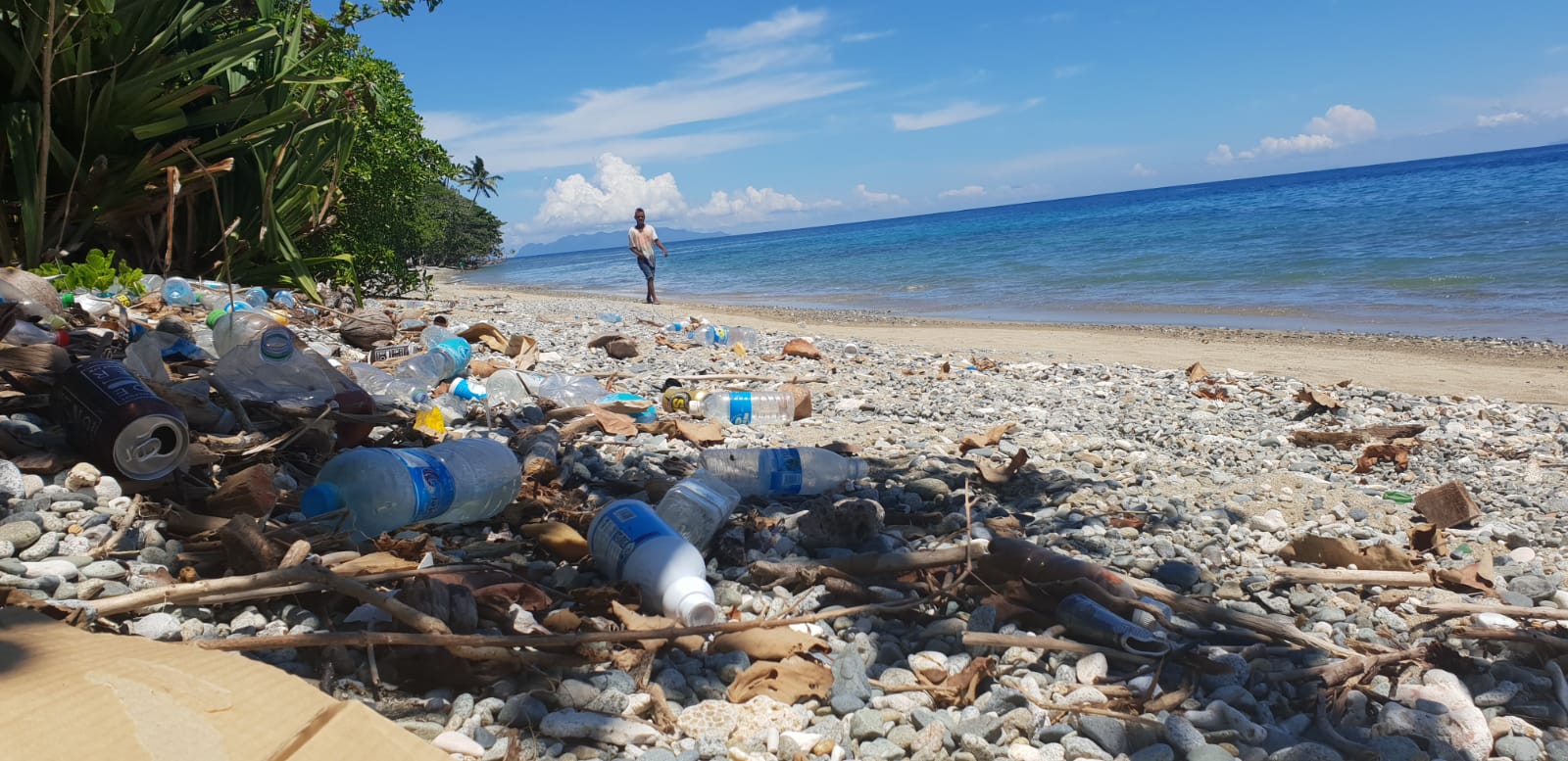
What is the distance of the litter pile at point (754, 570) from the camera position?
6.18 ft

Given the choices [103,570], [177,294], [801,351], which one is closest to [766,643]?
[103,570]

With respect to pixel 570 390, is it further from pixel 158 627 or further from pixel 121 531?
pixel 158 627

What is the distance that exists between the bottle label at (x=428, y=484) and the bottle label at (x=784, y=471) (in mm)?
1154

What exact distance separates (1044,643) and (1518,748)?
3.09ft

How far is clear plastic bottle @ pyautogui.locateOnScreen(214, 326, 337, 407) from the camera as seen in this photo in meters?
3.35

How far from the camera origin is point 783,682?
79.2 inches

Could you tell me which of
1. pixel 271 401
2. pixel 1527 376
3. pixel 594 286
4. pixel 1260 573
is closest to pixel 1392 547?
pixel 1260 573

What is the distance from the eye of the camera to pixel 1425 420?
530 cm

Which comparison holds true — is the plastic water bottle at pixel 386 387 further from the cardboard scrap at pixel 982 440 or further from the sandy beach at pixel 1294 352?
the sandy beach at pixel 1294 352

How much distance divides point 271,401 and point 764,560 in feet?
6.02

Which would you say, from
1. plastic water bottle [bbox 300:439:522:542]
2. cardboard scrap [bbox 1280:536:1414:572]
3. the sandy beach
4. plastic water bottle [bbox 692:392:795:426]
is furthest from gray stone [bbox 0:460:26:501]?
the sandy beach

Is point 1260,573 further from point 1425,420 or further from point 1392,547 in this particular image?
point 1425,420

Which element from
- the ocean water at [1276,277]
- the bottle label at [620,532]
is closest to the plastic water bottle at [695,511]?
the bottle label at [620,532]

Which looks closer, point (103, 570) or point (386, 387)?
point (103, 570)
